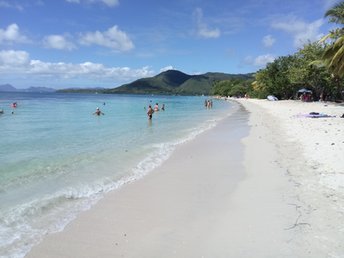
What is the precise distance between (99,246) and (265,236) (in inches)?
110

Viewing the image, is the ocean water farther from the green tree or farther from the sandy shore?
the green tree

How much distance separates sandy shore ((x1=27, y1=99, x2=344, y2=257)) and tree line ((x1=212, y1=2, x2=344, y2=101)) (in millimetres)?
16864

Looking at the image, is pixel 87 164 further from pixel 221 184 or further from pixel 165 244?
pixel 165 244

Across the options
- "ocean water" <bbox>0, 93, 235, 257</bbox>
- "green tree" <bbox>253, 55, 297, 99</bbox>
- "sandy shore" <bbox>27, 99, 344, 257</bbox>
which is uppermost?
"green tree" <bbox>253, 55, 297, 99</bbox>

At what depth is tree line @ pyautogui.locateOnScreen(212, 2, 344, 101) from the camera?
28.1 meters

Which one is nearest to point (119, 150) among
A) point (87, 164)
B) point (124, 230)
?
point (87, 164)

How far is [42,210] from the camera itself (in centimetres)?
769

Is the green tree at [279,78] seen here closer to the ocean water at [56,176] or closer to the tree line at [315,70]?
the tree line at [315,70]

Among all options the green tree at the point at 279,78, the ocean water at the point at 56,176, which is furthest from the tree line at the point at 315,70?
the ocean water at the point at 56,176

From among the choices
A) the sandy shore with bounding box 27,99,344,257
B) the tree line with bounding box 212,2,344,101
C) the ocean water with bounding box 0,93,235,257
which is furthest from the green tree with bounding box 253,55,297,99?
the sandy shore with bounding box 27,99,344,257

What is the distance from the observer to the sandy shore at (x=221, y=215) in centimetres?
563

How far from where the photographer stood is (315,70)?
5281cm

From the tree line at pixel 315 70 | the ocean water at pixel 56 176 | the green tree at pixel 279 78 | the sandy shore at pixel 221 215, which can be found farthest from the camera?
the green tree at pixel 279 78

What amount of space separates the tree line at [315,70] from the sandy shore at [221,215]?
55.3ft
